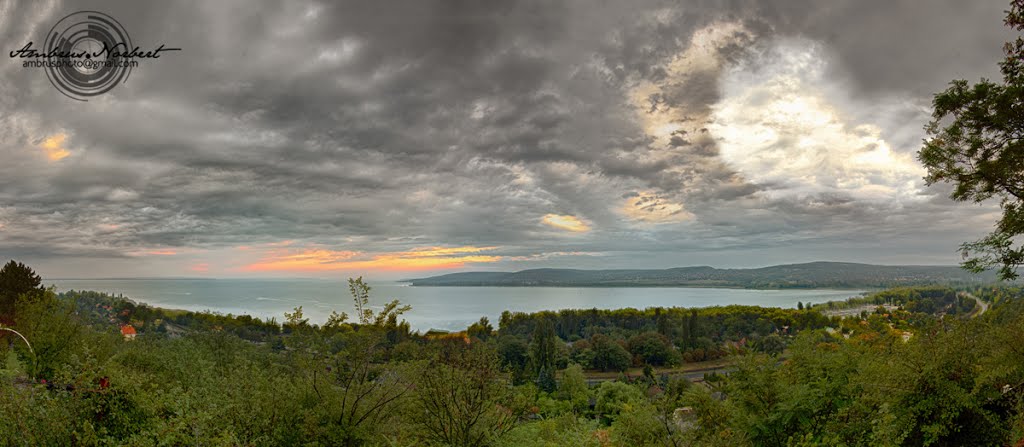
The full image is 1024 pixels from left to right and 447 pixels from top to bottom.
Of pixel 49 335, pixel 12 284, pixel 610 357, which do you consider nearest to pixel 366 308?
pixel 49 335

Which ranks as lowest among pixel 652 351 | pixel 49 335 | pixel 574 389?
pixel 652 351

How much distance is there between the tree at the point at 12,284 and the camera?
95.0 feet

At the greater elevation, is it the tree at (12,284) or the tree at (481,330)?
the tree at (12,284)

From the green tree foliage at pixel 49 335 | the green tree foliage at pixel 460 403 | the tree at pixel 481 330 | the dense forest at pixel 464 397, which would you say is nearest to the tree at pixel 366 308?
the dense forest at pixel 464 397

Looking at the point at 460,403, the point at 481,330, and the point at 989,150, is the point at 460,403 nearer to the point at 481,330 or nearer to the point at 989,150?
the point at 989,150

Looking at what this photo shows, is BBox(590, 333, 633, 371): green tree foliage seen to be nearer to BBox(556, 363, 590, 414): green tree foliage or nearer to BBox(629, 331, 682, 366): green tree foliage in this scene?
BBox(629, 331, 682, 366): green tree foliage

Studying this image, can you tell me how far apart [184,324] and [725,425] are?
77320mm

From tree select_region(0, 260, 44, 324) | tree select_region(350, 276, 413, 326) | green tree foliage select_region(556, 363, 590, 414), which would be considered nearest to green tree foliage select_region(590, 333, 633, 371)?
green tree foliage select_region(556, 363, 590, 414)

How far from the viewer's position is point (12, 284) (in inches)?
1160

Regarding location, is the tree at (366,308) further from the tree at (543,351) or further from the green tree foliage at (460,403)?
the tree at (543,351)

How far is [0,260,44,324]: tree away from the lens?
28953 millimetres

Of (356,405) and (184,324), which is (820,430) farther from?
(184,324)

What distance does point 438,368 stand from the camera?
1041cm

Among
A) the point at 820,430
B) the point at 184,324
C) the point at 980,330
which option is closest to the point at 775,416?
the point at 820,430
